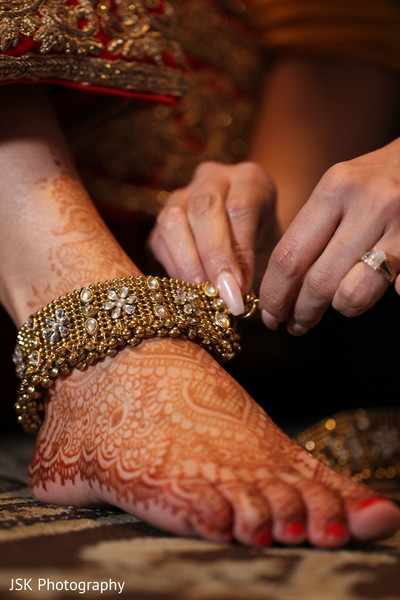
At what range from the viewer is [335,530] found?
0.52 m

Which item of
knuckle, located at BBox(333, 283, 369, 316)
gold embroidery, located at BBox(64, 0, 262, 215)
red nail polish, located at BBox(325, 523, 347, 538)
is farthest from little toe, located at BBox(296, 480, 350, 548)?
gold embroidery, located at BBox(64, 0, 262, 215)

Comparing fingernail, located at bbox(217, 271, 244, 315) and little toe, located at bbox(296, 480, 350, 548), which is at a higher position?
fingernail, located at bbox(217, 271, 244, 315)

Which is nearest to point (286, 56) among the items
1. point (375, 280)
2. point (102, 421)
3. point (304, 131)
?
point (304, 131)

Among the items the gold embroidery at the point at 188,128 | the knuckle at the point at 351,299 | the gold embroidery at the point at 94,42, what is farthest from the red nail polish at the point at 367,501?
the gold embroidery at the point at 188,128

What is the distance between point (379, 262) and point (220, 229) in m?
0.20

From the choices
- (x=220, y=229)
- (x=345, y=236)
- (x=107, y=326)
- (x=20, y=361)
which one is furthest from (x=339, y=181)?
(x=20, y=361)

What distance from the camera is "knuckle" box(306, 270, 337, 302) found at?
2.40 feet

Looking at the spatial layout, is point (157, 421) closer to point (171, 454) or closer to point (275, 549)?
point (171, 454)

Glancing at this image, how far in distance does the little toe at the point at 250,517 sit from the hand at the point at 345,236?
0.84 feet

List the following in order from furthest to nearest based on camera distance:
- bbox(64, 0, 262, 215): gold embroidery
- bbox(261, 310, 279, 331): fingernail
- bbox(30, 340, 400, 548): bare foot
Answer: bbox(64, 0, 262, 215): gold embroidery → bbox(261, 310, 279, 331): fingernail → bbox(30, 340, 400, 548): bare foot

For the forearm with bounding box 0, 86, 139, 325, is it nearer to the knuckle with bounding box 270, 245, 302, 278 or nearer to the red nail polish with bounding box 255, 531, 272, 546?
the knuckle with bounding box 270, 245, 302, 278

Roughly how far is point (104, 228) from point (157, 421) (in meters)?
0.29

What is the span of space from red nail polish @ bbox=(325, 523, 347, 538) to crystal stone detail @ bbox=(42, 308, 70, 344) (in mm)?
347

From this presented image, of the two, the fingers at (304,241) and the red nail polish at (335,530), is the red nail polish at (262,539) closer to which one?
the red nail polish at (335,530)
